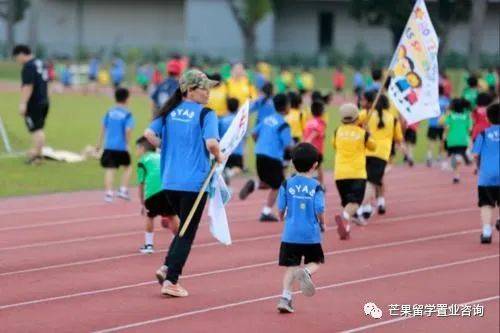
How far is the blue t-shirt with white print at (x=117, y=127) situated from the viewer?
16.6 meters

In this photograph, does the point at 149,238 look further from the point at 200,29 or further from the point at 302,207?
the point at 200,29

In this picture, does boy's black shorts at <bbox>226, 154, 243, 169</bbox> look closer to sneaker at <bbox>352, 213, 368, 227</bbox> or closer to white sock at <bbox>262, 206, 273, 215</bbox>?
white sock at <bbox>262, 206, 273, 215</bbox>

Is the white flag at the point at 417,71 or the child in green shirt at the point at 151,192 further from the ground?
the white flag at the point at 417,71

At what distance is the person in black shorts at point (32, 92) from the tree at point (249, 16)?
4161 centimetres

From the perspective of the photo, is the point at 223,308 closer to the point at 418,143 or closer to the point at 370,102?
the point at 370,102

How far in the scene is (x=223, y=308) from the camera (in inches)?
398

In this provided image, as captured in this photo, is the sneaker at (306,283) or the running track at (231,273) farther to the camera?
the running track at (231,273)

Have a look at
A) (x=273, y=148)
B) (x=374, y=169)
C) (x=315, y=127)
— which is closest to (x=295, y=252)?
(x=273, y=148)

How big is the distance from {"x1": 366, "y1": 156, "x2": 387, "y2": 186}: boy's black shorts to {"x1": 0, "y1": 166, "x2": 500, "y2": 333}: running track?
0.58 meters

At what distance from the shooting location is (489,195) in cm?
1377

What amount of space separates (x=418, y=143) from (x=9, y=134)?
9645 millimetres

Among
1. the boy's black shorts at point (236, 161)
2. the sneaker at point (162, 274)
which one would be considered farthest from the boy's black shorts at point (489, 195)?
the boy's black shorts at point (236, 161)

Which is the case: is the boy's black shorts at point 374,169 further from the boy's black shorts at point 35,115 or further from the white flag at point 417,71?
the boy's black shorts at point 35,115

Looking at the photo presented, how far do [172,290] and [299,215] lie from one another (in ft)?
4.18
